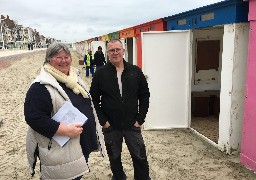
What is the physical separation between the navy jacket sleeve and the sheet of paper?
67 millimetres

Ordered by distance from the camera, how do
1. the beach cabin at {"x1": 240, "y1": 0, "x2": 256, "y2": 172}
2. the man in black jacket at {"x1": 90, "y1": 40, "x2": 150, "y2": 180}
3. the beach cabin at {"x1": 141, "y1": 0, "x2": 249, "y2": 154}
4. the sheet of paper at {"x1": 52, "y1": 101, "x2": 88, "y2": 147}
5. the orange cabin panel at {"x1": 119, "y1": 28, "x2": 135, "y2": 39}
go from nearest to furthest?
the sheet of paper at {"x1": 52, "y1": 101, "x2": 88, "y2": 147} < the man in black jacket at {"x1": 90, "y1": 40, "x2": 150, "y2": 180} < the beach cabin at {"x1": 240, "y1": 0, "x2": 256, "y2": 172} < the beach cabin at {"x1": 141, "y1": 0, "x2": 249, "y2": 154} < the orange cabin panel at {"x1": 119, "y1": 28, "x2": 135, "y2": 39}

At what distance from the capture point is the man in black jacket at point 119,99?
320cm

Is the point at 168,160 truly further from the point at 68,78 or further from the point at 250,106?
the point at 68,78

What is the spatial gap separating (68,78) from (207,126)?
204 inches

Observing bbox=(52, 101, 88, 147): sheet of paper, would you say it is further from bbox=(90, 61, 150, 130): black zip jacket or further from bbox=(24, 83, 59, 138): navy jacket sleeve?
bbox=(90, 61, 150, 130): black zip jacket

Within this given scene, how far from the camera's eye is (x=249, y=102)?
4262mm

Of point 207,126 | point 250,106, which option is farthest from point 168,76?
point 250,106

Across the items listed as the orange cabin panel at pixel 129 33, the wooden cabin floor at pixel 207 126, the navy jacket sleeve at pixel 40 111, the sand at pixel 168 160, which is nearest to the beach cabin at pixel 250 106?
the sand at pixel 168 160

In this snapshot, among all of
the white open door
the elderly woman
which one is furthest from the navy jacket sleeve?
the white open door

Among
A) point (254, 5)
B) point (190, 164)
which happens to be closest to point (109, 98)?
point (190, 164)

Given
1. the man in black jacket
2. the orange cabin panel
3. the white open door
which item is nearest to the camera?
the man in black jacket

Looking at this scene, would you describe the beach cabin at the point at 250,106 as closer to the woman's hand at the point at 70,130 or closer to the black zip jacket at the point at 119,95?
the black zip jacket at the point at 119,95

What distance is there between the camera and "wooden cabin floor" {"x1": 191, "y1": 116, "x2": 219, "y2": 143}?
237 inches

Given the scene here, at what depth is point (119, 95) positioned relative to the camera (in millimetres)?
3207
